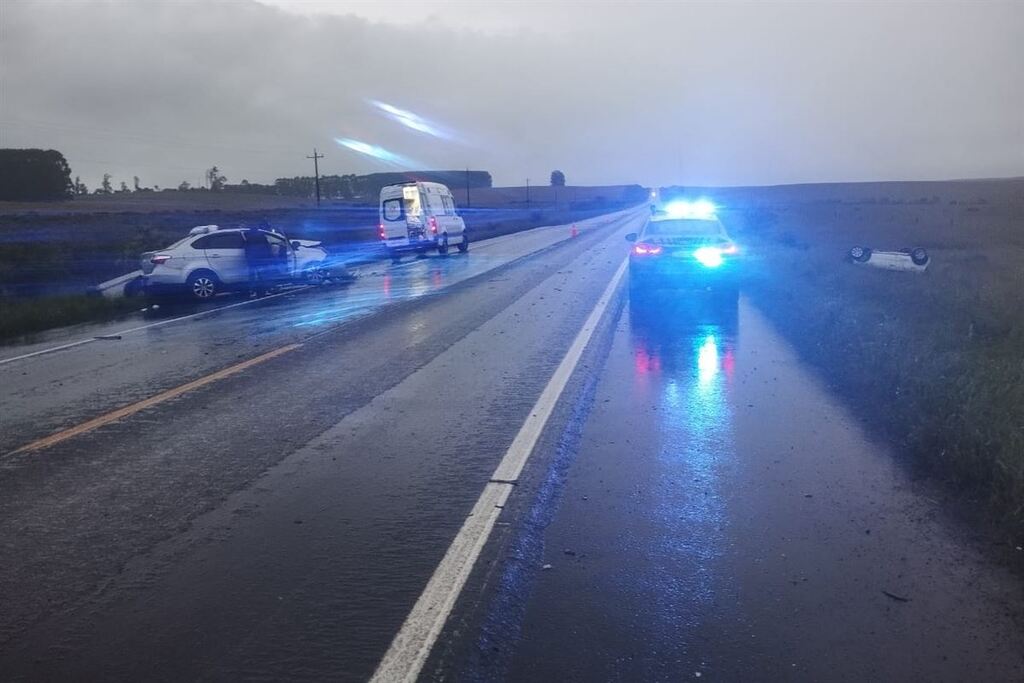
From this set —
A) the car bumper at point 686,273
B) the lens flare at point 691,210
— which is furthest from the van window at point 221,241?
the car bumper at point 686,273

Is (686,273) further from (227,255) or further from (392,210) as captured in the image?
(392,210)

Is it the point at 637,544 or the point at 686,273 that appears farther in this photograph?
the point at 686,273

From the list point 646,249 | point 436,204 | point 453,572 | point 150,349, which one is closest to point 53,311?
point 150,349

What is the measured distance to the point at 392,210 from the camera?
117ft

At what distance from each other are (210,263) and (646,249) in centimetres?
1037

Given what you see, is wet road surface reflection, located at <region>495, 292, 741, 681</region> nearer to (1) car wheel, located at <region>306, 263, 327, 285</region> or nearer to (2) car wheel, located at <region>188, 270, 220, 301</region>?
(2) car wheel, located at <region>188, 270, 220, 301</region>

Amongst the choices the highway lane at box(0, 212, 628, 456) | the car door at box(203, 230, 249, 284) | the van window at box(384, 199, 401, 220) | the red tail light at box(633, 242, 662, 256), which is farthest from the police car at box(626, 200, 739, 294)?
the van window at box(384, 199, 401, 220)

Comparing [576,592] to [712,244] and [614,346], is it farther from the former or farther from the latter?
[712,244]

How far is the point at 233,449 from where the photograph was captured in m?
7.79

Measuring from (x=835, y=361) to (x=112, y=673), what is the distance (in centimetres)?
969

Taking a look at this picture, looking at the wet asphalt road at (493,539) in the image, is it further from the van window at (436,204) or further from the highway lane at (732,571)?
the van window at (436,204)

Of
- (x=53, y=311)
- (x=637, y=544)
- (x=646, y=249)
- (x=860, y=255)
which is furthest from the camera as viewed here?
(x=860, y=255)

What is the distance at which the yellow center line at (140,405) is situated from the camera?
26.7ft

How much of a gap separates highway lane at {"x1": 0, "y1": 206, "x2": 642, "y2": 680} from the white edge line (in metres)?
0.08
